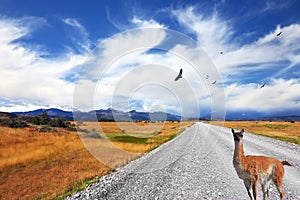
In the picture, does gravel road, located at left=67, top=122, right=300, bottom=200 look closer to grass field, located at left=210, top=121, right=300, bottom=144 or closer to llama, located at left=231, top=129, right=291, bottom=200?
llama, located at left=231, top=129, right=291, bottom=200

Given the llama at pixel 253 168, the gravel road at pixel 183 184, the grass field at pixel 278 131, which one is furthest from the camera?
the grass field at pixel 278 131

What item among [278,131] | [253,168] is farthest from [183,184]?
[278,131]

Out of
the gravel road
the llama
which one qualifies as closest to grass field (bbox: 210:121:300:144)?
the gravel road

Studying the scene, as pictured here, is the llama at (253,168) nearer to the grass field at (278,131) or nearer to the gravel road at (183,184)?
the gravel road at (183,184)

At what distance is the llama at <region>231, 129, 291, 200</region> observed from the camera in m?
8.00

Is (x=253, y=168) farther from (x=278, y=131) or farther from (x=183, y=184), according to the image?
(x=278, y=131)

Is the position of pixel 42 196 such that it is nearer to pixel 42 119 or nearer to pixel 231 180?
pixel 231 180

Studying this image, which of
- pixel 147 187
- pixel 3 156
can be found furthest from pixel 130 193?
pixel 3 156

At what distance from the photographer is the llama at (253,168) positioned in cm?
800

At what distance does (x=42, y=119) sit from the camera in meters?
67.3

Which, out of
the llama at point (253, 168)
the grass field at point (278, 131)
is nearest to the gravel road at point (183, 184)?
the llama at point (253, 168)

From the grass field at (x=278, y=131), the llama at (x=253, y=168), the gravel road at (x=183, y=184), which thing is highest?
the grass field at (x=278, y=131)

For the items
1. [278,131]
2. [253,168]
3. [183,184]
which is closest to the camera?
[253,168]

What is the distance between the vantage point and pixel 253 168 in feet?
26.3
